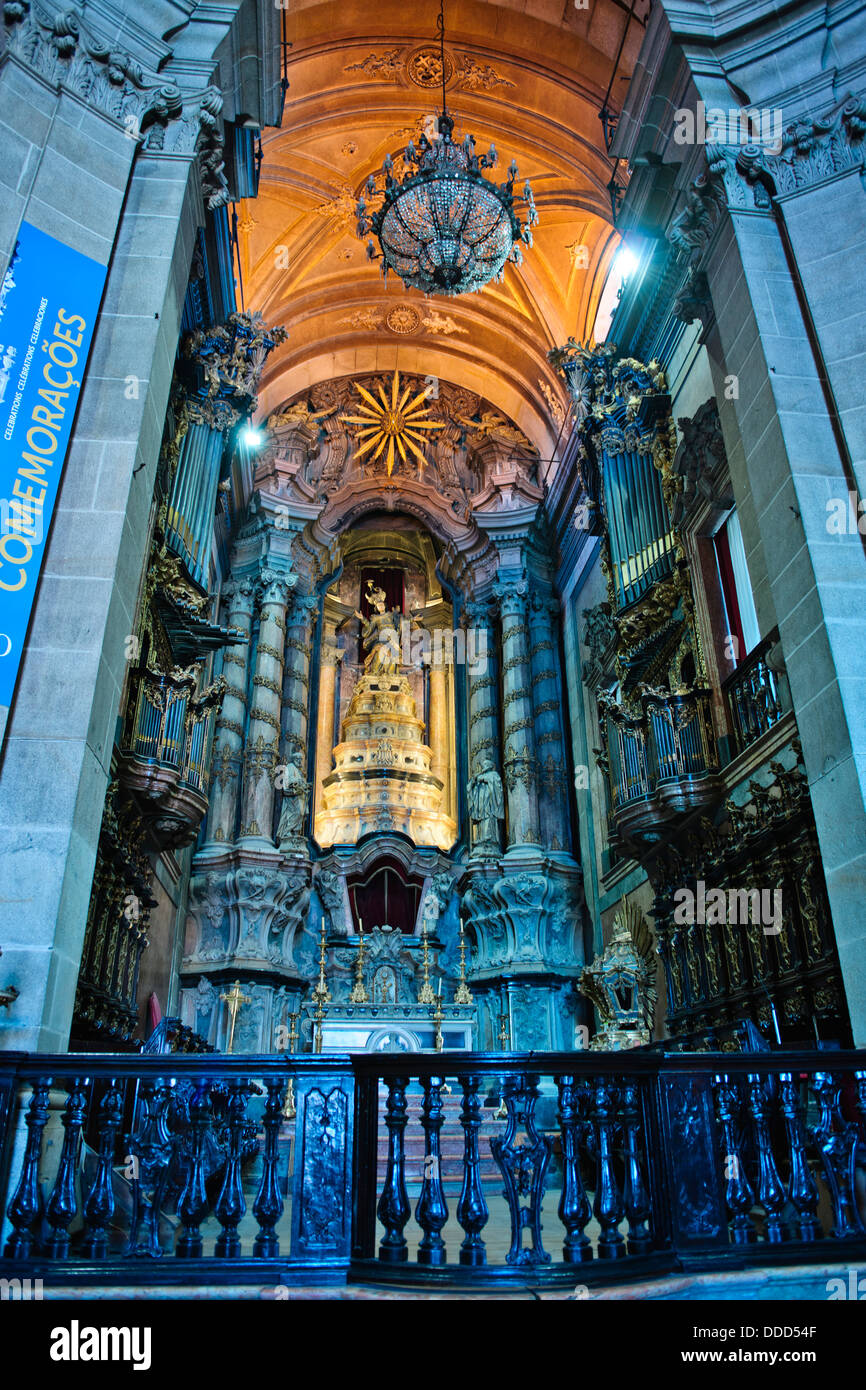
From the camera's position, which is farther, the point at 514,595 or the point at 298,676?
the point at 514,595

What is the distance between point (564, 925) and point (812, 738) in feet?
36.4

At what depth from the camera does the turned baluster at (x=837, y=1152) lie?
4.28 metres

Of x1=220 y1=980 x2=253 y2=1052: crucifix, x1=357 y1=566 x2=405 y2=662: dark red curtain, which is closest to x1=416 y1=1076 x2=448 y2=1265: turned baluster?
x1=220 y1=980 x2=253 y2=1052: crucifix

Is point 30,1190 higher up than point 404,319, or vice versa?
point 404,319

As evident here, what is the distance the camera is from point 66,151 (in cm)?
735

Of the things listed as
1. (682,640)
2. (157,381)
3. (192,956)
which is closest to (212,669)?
(192,956)

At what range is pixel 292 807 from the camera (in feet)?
57.4

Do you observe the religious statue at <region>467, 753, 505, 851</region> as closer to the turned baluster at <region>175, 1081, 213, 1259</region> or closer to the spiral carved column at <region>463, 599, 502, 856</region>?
the spiral carved column at <region>463, 599, 502, 856</region>

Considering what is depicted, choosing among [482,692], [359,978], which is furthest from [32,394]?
[482,692]

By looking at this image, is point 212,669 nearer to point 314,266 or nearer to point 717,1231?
point 314,266

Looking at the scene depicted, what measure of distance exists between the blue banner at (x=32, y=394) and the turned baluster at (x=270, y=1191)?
2.95 m

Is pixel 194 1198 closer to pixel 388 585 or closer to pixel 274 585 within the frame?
pixel 274 585

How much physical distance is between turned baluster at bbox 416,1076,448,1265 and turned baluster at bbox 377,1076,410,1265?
0.26ft

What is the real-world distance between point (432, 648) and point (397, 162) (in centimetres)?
974
